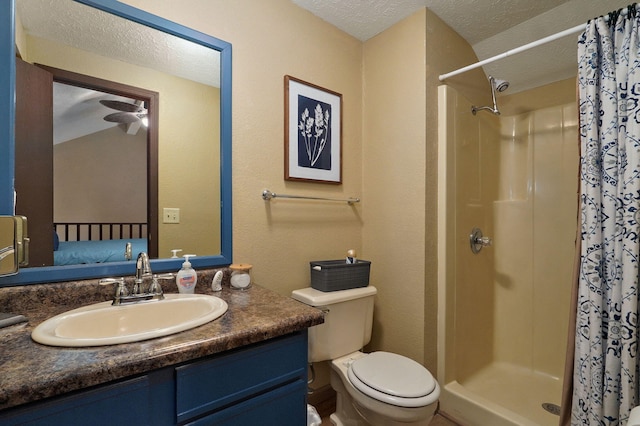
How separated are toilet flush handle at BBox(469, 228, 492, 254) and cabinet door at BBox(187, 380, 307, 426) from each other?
152 centimetres

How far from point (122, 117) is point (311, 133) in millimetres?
928

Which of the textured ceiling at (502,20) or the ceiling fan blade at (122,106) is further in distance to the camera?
the textured ceiling at (502,20)

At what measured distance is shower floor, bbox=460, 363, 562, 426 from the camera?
1.72m

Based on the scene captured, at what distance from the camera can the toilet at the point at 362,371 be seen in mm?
1204

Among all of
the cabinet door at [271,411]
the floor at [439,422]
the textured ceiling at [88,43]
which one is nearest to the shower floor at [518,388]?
the floor at [439,422]

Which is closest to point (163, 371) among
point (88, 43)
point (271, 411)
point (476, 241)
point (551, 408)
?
point (271, 411)

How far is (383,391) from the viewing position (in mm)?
1229

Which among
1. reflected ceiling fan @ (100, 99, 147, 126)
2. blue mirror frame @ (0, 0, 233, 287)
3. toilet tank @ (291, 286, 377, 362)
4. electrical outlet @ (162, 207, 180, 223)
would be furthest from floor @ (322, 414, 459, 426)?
reflected ceiling fan @ (100, 99, 147, 126)

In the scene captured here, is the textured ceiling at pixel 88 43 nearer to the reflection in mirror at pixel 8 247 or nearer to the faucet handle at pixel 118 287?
the reflection in mirror at pixel 8 247

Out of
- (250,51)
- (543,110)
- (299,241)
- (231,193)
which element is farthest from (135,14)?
(543,110)

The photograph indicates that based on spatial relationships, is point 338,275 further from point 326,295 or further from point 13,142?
point 13,142

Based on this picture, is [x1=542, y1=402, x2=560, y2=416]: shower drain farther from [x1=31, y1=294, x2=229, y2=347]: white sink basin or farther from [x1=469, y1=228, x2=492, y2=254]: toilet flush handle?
[x1=31, y1=294, x2=229, y2=347]: white sink basin

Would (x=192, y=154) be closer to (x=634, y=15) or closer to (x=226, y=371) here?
(x=226, y=371)

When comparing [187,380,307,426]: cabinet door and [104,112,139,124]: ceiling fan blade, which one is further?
[104,112,139,124]: ceiling fan blade
